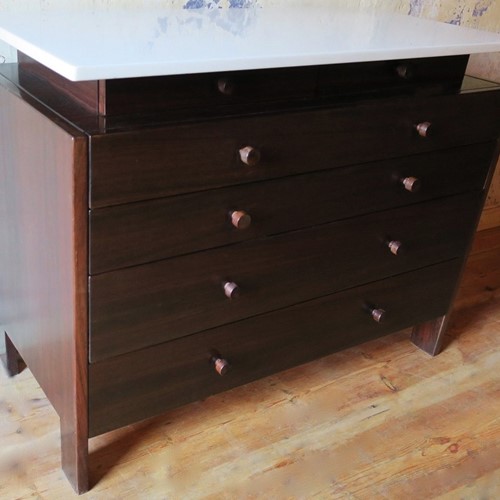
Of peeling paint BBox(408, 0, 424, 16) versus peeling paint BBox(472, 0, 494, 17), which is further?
peeling paint BBox(472, 0, 494, 17)

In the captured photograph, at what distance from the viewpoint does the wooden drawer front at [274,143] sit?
3.40 feet

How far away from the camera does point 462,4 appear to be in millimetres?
2086

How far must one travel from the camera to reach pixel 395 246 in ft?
4.92

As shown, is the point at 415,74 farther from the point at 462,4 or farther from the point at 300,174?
the point at 462,4

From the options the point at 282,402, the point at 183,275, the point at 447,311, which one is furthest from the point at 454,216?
the point at 183,275

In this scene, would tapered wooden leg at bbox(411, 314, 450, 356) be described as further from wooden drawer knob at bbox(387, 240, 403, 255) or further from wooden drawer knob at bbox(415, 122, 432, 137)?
wooden drawer knob at bbox(415, 122, 432, 137)

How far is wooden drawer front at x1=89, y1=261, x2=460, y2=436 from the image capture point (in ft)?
4.07

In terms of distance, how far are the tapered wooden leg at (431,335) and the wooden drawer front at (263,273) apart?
0.23 metres

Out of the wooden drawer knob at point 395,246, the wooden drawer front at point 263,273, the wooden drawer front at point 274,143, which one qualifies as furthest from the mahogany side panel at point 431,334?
the wooden drawer front at point 274,143

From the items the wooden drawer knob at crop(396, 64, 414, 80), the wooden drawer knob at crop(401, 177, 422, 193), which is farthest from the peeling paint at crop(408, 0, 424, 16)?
the wooden drawer knob at crop(401, 177, 422, 193)

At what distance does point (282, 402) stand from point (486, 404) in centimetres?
53

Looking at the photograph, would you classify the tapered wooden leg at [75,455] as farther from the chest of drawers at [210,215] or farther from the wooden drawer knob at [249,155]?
the wooden drawer knob at [249,155]

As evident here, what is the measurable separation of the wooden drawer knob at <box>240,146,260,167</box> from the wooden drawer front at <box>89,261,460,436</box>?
0.37m

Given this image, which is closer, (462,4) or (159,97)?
(159,97)
